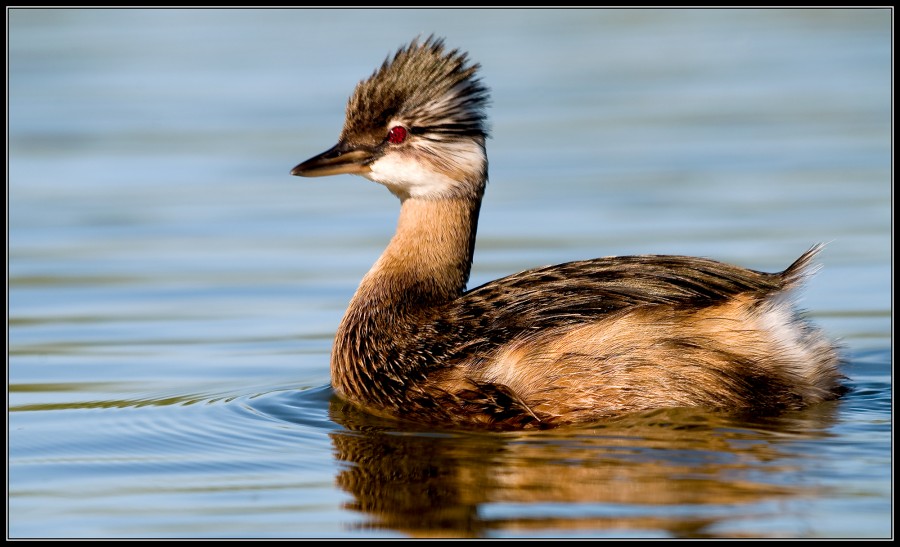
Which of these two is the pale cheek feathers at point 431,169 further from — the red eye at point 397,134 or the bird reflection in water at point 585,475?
the bird reflection in water at point 585,475

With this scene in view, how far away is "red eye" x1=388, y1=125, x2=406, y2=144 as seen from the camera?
8.36 meters

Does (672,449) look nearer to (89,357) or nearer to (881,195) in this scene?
(89,357)

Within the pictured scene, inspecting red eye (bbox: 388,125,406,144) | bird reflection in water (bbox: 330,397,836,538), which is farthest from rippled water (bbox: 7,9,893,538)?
red eye (bbox: 388,125,406,144)

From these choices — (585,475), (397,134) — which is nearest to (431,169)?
(397,134)

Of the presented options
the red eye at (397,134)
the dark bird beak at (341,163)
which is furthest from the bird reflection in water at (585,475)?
the red eye at (397,134)

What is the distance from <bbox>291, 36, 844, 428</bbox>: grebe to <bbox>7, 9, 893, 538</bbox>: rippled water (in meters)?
0.16

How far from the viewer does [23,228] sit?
40.2 feet

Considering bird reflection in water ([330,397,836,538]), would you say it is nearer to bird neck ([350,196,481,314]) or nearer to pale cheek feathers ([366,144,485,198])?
bird neck ([350,196,481,314])

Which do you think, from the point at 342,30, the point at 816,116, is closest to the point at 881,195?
the point at 816,116

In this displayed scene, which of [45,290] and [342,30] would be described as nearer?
[45,290]

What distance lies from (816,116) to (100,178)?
6.55 metres

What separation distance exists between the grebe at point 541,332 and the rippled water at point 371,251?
0.16 meters

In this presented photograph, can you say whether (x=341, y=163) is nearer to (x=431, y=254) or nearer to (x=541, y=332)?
(x=431, y=254)

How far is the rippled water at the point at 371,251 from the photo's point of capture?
6.55 meters
